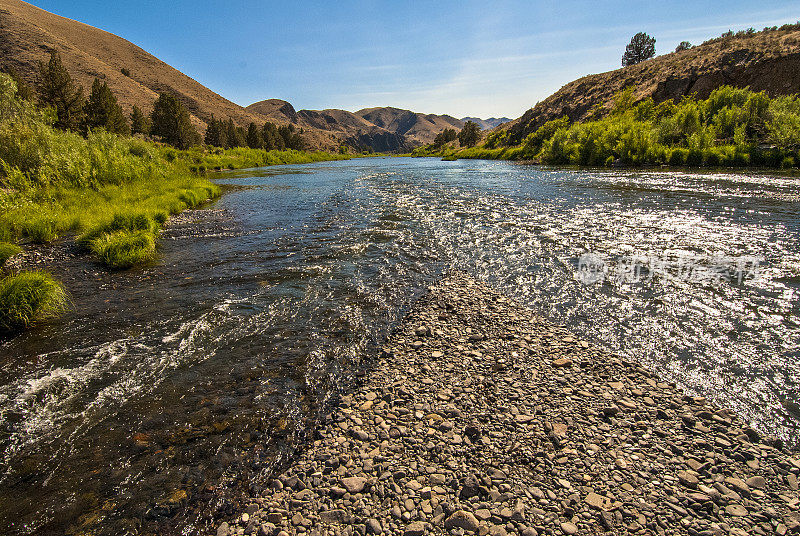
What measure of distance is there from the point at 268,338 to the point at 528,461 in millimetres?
6790

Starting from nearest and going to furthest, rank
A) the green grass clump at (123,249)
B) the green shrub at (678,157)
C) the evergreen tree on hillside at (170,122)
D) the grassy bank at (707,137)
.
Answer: the green grass clump at (123,249), the grassy bank at (707,137), the green shrub at (678,157), the evergreen tree on hillside at (170,122)

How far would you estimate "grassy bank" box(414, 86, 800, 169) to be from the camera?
40.0 m

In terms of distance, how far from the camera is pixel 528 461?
5.05m

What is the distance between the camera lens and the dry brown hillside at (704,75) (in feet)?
207

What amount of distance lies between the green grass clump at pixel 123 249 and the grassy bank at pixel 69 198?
0.04m

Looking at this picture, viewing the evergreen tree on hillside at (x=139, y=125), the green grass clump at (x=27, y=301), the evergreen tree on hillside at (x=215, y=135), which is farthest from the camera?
the evergreen tree on hillside at (x=215, y=135)

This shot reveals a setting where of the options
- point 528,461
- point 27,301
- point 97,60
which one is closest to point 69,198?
point 27,301

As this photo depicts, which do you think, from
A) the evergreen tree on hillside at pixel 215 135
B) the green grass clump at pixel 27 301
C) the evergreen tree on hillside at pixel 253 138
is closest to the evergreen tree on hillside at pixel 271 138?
the evergreen tree on hillside at pixel 253 138

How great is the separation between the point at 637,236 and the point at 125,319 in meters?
21.7

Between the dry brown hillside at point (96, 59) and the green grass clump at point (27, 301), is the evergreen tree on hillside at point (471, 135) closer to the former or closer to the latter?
the dry brown hillside at point (96, 59)

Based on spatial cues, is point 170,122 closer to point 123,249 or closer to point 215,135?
point 215,135

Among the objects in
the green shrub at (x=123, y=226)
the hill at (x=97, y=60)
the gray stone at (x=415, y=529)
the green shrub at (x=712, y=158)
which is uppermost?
the hill at (x=97, y=60)

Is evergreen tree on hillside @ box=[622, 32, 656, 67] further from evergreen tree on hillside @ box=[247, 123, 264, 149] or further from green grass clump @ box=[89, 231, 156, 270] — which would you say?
green grass clump @ box=[89, 231, 156, 270]

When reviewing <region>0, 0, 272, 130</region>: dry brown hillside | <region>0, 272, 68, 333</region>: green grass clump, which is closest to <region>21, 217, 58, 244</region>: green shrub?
<region>0, 272, 68, 333</region>: green grass clump
